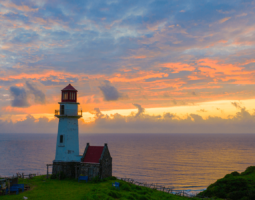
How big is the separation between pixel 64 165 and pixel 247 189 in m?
29.7

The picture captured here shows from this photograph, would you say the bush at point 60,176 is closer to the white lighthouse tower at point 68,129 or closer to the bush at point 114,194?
the white lighthouse tower at point 68,129

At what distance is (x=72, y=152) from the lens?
36.7 m

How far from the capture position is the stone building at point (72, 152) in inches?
1377

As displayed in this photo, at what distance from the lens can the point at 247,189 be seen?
3659 cm

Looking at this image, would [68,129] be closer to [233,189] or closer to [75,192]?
[75,192]

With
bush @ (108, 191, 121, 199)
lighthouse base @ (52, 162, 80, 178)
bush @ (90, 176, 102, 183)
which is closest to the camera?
bush @ (108, 191, 121, 199)

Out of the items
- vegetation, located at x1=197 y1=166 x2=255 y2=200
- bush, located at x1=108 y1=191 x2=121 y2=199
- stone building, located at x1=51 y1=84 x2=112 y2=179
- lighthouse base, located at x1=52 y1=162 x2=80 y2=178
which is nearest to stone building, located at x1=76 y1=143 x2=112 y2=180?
stone building, located at x1=51 y1=84 x2=112 y2=179

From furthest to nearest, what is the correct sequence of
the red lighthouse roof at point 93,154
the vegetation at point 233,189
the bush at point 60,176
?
the bush at point 60,176, the red lighthouse roof at point 93,154, the vegetation at point 233,189

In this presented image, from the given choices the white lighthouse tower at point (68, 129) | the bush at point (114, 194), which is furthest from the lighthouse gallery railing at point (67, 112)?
the bush at point (114, 194)

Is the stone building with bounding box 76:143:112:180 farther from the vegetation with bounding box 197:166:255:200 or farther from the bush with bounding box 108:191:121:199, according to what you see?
the vegetation with bounding box 197:166:255:200

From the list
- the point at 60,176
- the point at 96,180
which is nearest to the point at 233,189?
the point at 96,180

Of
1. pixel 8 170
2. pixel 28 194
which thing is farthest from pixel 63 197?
pixel 8 170

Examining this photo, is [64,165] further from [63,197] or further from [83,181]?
[63,197]

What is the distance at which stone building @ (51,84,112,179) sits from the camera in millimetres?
34969
